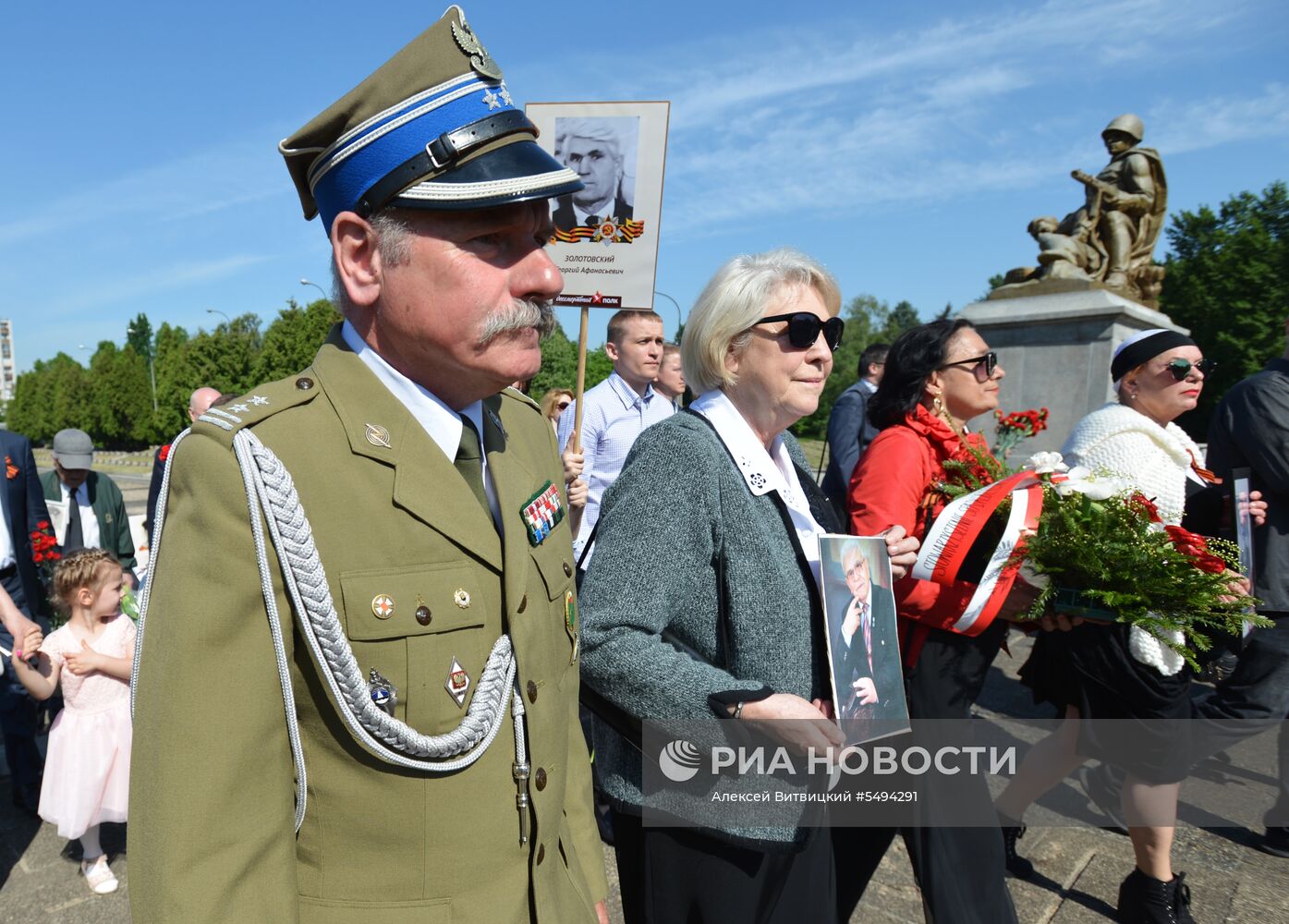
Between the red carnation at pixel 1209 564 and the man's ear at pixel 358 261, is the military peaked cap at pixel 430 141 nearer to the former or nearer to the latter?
the man's ear at pixel 358 261

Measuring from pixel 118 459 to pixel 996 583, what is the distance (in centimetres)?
5629

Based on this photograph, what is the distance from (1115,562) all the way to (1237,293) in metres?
31.2

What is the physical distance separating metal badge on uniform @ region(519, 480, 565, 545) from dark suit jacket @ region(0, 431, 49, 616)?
4.25 metres

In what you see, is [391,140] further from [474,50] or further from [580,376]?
[580,376]

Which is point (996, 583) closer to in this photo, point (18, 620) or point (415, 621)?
Result: point (415, 621)

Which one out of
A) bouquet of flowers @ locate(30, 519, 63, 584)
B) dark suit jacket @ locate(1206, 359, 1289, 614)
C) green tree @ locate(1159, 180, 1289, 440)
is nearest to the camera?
dark suit jacket @ locate(1206, 359, 1289, 614)

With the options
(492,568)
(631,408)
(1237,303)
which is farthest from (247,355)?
(492,568)

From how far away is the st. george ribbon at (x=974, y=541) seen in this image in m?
2.67

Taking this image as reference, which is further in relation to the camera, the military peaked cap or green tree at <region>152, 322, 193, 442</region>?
green tree at <region>152, 322, 193, 442</region>

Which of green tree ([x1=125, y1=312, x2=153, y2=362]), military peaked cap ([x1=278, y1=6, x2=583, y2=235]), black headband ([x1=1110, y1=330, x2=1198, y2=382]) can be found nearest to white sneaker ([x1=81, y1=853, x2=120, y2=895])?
military peaked cap ([x1=278, y1=6, x2=583, y2=235])

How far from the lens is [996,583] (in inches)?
106

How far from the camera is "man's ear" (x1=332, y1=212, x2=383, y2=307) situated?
1.38 meters

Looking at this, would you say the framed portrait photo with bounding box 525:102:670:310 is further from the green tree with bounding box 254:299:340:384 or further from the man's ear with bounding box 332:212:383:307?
the green tree with bounding box 254:299:340:384

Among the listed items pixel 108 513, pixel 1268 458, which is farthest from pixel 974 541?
pixel 108 513
